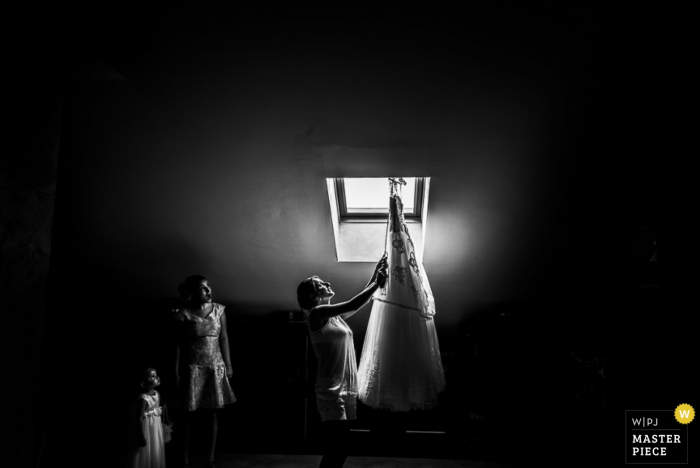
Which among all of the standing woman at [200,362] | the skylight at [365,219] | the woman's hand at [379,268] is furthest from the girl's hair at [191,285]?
the woman's hand at [379,268]

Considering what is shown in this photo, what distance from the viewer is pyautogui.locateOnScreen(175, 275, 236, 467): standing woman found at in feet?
11.3

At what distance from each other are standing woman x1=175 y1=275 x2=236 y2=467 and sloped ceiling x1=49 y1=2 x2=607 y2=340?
0.44 meters

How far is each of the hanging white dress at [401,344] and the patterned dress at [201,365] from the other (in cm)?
93

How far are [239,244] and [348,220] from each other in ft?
2.50

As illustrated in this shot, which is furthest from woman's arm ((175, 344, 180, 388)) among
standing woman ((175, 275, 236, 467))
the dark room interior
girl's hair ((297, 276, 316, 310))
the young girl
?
girl's hair ((297, 276, 316, 310))

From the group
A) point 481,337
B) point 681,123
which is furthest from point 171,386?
point 681,123

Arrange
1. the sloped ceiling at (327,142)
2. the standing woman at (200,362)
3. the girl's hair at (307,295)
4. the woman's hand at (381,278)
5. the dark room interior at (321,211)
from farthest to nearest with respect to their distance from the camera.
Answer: the standing woman at (200,362), the woman's hand at (381,278), the girl's hair at (307,295), the sloped ceiling at (327,142), the dark room interior at (321,211)

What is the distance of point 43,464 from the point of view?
3.72m

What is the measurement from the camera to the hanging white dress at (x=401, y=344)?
9.98 feet

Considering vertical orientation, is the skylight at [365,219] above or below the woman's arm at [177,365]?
above

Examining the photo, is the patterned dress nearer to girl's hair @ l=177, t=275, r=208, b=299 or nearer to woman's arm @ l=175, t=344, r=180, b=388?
woman's arm @ l=175, t=344, r=180, b=388

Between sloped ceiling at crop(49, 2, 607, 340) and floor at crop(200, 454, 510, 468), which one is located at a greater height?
sloped ceiling at crop(49, 2, 607, 340)

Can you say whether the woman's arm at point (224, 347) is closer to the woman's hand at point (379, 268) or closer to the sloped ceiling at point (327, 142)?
the sloped ceiling at point (327, 142)

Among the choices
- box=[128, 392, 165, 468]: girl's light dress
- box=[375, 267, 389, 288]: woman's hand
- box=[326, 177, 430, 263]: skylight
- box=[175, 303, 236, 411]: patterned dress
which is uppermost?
box=[326, 177, 430, 263]: skylight
